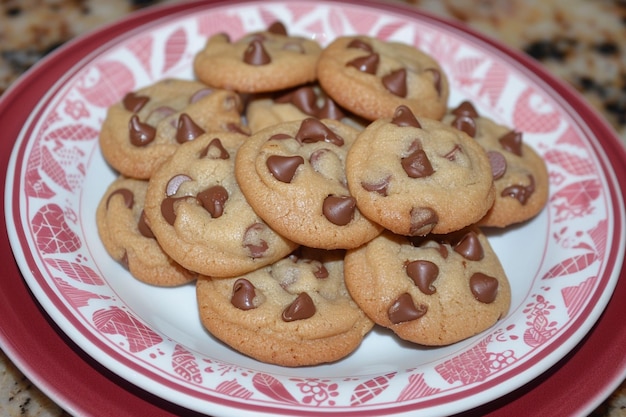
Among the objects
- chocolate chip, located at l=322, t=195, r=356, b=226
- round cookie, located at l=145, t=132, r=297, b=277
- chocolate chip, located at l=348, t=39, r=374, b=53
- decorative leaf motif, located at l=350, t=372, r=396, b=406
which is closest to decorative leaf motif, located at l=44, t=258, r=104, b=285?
round cookie, located at l=145, t=132, r=297, b=277

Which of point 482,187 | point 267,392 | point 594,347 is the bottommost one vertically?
point 594,347

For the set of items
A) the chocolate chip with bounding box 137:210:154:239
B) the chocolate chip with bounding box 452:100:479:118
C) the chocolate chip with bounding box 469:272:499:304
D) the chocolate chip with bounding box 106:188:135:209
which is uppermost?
the chocolate chip with bounding box 452:100:479:118

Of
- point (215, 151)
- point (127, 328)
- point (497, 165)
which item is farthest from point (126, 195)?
point (497, 165)

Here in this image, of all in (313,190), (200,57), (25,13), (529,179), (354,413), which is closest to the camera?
(354,413)

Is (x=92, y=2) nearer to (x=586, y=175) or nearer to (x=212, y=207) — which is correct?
(x=212, y=207)

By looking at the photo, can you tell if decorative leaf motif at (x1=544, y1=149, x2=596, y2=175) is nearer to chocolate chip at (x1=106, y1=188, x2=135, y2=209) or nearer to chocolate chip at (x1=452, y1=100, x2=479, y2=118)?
chocolate chip at (x1=452, y1=100, x2=479, y2=118)

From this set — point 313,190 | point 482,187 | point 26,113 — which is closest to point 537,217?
point 482,187

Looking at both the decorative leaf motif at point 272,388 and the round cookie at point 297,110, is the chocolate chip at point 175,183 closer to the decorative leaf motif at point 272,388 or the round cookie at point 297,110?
the round cookie at point 297,110
